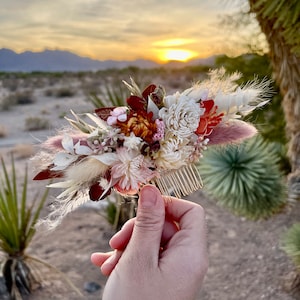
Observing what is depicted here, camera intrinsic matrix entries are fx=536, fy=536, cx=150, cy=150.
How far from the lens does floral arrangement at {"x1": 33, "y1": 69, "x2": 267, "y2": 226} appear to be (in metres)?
1.04

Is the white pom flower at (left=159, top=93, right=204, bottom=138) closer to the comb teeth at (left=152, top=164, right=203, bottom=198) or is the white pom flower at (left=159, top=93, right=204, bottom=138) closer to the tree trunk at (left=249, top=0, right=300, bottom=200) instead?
the comb teeth at (left=152, top=164, right=203, bottom=198)

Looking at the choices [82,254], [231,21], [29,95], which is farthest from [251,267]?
[29,95]

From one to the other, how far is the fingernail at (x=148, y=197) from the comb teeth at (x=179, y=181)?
4 centimetres

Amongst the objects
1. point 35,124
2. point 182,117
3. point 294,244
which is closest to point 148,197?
point 182,117

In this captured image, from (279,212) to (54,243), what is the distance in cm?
211

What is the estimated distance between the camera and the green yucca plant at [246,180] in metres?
4.63

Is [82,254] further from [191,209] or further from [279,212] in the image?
[191,209]

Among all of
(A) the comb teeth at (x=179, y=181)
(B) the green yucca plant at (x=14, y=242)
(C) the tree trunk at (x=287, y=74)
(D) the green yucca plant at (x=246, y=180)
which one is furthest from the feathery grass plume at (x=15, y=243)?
(A) the comb teeth at (x=179, y=181)

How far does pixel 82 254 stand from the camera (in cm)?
451

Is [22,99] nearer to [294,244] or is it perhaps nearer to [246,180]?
[246,180]

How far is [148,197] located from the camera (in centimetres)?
108

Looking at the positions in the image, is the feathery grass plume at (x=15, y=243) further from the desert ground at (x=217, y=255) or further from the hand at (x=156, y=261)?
the hand at (x=156, y=261)

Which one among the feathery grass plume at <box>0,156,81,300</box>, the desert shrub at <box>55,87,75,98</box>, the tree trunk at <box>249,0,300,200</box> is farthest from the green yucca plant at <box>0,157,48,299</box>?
the desert shrub at <box>55,87,75,98</box>

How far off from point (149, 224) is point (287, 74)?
3.60 metres
